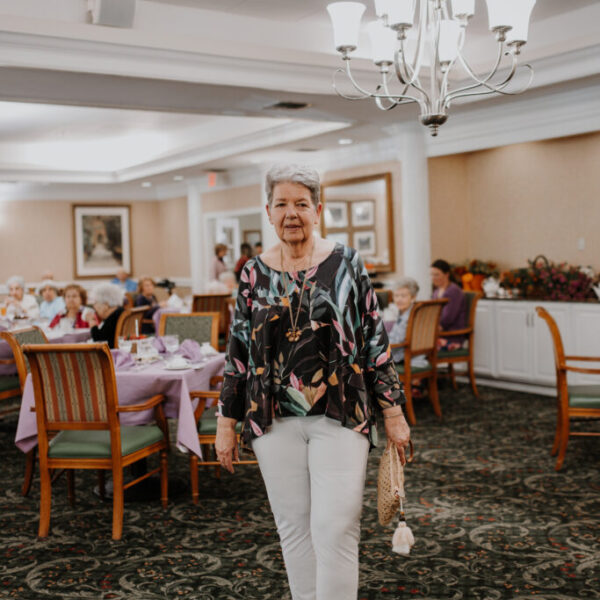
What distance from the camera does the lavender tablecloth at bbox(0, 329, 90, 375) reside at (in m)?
6.12

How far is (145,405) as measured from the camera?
4066 millimetres

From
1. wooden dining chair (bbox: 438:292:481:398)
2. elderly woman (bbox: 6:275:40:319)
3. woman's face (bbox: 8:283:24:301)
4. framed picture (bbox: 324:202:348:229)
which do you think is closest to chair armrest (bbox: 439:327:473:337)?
wooden dining chair (bbox: 438:292:481:398)

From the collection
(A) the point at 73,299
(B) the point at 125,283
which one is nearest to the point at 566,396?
(A) the point at 73,299

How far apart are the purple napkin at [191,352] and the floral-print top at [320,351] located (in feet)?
8.25

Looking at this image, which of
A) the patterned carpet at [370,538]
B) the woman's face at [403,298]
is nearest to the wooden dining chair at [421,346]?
the woman's face at [403,298]

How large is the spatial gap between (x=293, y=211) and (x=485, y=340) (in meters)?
6.20

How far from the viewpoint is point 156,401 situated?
4215mm

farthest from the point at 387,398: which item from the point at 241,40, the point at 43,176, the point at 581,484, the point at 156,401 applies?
the point at 43,176

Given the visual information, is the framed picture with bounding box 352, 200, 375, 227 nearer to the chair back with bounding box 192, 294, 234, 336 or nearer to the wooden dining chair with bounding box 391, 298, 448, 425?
the chair back with bounding box 192, 294, 234, 336

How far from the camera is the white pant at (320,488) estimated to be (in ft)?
7.23

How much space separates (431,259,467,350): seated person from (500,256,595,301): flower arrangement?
0.70 meters

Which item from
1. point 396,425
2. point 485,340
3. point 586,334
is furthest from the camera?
point 485,340

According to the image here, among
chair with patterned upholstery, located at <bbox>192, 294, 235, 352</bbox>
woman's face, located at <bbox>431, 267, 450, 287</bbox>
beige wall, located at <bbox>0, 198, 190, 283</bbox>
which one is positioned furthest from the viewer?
Answer: beige wall, located at <bbox>0, 198, 190, 283</bbox>

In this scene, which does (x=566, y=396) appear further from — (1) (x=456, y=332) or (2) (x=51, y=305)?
(2) (x=51, y=305)
